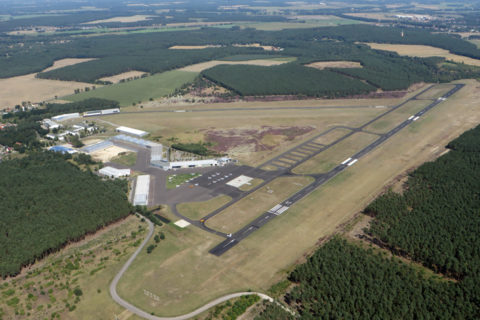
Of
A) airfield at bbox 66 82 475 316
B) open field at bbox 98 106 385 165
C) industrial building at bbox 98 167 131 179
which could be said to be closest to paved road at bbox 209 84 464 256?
airfield at bbox 66 82 475 316

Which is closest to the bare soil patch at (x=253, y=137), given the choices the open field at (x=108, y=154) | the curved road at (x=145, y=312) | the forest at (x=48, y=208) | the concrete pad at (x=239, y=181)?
the concrete pad at (x=239, y=181)

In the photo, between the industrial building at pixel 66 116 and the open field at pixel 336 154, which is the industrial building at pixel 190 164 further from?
the industrial building at pixel 66 116

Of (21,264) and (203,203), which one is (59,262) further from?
(203,203)

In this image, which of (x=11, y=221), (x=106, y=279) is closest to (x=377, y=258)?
(x=106, y=279)

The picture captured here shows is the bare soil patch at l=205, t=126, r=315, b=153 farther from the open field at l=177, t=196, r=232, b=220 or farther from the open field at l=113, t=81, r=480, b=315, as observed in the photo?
the open field at l=177, t=196, r=232, b=220

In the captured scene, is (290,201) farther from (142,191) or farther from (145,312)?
(145,312)
